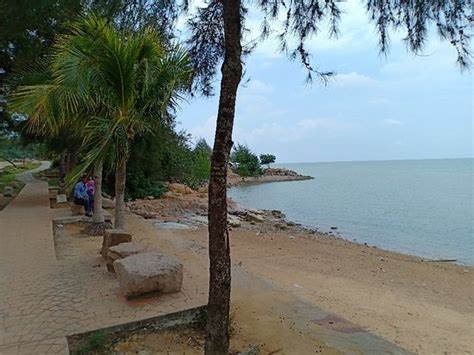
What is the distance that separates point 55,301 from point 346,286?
523 cm

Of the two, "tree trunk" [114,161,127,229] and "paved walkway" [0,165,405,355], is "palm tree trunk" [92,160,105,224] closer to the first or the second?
"tree trunk" [114,161,127,229]

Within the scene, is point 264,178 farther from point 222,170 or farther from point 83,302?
point 222,170

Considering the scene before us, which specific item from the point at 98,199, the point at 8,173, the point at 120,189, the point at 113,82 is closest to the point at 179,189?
the point at 98,199

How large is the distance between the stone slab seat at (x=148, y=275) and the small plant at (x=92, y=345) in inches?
36.6

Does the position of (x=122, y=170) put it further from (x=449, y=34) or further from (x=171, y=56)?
(x=449, y=34)

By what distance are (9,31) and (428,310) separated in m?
9.67

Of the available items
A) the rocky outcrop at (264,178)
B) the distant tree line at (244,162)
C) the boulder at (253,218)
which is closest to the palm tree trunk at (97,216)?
the boulder at (253,218)

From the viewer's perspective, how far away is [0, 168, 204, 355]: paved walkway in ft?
13.2

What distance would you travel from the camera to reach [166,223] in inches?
562

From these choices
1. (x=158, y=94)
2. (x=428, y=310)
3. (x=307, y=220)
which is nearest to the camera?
(x=428, y=310)

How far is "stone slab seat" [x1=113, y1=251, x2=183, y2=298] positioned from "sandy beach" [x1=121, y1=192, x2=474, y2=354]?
0.86m

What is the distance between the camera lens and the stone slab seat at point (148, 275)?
4922 millimetres

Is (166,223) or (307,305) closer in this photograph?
(307,305)

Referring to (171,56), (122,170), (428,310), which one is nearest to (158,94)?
(171,56)
